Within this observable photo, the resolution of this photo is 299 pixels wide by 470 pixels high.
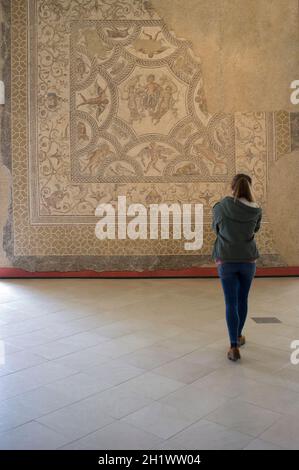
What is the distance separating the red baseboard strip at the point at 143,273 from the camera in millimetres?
7164

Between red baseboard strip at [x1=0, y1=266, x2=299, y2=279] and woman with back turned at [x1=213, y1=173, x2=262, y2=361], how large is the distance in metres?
3.39

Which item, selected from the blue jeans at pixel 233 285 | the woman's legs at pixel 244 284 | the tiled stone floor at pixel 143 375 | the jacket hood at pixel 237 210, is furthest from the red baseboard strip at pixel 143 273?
→ the jacket hood at pixel 237 210

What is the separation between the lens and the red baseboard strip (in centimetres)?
716

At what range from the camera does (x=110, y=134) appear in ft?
23.4

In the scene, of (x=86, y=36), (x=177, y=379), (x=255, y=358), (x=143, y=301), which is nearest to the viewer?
(x=177, y=379)

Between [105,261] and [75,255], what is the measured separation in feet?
1.37

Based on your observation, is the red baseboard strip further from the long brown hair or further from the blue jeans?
the long brown hair

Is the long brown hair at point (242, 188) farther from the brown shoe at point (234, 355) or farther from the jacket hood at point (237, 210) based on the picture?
the brown shoe at point (234, 355)

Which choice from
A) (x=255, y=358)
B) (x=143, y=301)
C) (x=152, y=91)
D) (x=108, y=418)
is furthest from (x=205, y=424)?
(x=152, y=91)

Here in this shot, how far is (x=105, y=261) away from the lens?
7.18 metres

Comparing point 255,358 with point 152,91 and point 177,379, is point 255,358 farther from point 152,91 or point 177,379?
point 152,91

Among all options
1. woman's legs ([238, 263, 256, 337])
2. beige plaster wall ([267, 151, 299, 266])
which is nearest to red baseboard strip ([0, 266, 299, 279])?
beige plaster wall ([267, 151, 299, 266])

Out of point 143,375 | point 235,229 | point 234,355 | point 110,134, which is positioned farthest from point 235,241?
point 110,134

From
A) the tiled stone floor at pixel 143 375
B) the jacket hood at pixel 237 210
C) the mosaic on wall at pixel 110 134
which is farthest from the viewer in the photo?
the mosaic on wall at pixel 110 134
